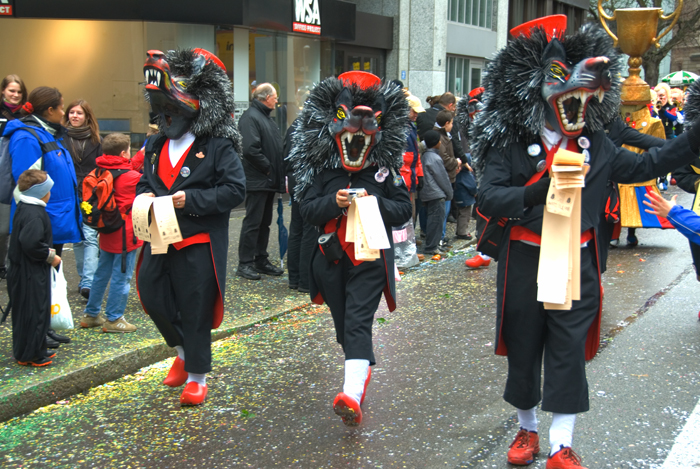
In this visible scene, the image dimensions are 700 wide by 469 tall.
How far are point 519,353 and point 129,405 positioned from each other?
2605 millimetres

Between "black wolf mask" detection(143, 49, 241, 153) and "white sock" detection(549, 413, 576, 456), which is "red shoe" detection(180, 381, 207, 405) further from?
"white sock" detection(549, 413, 576, 456)

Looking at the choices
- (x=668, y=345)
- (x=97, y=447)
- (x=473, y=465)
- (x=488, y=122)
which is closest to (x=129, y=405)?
(x=97, y=447)

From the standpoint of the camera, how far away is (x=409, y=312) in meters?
6.86

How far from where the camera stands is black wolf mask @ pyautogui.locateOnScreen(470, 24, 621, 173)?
3.48 meters

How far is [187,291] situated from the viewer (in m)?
4.40

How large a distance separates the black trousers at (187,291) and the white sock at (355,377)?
39.8 inches

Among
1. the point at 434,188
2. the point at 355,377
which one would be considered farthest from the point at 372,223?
the point at 434,188

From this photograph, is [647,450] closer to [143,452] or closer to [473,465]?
[473,465]

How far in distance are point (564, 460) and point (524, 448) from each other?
0.30 m

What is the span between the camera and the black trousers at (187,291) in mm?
4406

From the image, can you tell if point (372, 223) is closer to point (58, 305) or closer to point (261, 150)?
point (58, 305)

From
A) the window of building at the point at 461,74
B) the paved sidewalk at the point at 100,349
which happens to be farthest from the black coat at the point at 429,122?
the window of building at the point at 461,74

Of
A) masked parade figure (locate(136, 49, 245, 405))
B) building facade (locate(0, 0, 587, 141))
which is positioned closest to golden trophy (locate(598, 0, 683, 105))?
building facade (locate(0, 0, 587, 141))

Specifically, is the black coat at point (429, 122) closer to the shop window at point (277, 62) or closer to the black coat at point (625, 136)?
the shop window at point (277, 62)
